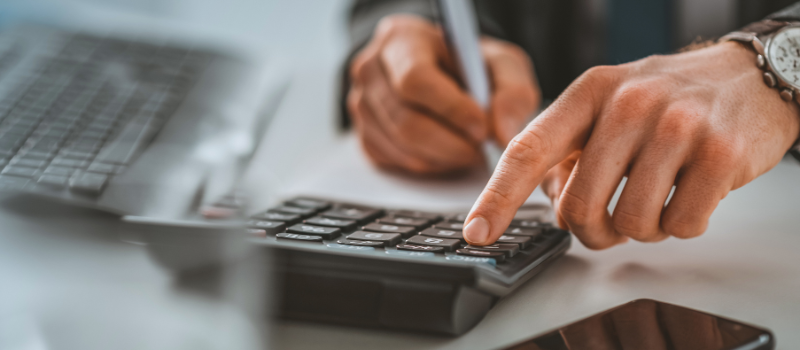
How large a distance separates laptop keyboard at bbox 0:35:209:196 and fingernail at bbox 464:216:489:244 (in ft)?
0.56

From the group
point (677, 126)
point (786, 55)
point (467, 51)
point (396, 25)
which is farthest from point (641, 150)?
point (396, 25)

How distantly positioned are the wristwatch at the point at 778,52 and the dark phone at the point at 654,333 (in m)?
0.16

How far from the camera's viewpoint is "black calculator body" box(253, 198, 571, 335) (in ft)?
0.65

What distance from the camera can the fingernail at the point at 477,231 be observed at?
0.80 ft

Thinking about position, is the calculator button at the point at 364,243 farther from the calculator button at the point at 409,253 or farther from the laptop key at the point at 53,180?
the laptop key at the point at 53,180

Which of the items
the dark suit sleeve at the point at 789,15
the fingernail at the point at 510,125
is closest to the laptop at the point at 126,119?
the fingernail at the point at 510,125

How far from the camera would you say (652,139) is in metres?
0.26

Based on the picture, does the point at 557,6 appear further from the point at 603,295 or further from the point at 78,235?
the point at 78,235

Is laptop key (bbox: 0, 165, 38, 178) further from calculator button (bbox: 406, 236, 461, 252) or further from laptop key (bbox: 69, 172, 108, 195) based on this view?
calculator button (bbox: 406, 236, 461, 252)

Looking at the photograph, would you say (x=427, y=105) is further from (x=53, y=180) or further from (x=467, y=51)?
(x=53, y=180)

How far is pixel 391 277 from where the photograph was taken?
0.20 meters

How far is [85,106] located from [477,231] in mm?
263

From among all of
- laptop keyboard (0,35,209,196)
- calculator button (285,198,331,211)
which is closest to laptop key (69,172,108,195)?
laptop keyboard (0,35,209,196)

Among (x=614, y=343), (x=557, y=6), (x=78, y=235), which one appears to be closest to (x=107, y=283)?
(x=78, y=235)
